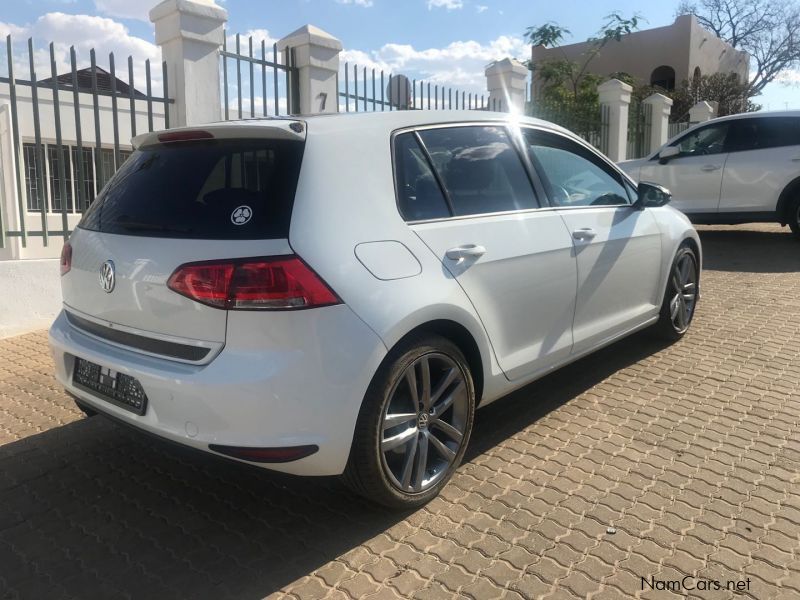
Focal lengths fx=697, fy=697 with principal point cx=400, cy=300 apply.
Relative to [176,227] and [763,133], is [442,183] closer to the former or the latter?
[176,227]

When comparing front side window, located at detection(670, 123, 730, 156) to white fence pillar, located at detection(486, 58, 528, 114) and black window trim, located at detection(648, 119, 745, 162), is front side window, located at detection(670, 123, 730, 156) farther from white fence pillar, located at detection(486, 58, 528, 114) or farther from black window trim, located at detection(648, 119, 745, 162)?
white fence pillar, located at detection(486, 58, 528, 114)

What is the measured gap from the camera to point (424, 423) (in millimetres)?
3000

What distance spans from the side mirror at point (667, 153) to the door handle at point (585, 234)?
7.43 meters

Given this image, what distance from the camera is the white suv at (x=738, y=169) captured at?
9758mm

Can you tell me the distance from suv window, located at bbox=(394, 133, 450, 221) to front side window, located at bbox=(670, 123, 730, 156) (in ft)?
28.0

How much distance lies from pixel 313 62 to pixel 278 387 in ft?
20.1

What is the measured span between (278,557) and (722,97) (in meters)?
28.2

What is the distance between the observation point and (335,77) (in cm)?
808

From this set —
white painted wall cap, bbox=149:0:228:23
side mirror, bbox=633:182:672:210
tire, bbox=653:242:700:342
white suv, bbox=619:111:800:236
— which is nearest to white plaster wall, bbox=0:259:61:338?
white painted wall cap, bbox=149:0:228:23

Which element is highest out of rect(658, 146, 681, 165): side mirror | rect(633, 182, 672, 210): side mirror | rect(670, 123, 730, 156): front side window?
rect(670, 123, 730, 156): front side window

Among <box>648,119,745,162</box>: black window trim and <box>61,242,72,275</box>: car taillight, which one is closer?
<box>61,242,72,275</box>: car taillight

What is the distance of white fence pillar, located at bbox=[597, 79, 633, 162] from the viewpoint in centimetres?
1452

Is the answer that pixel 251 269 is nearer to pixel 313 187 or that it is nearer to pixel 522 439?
pixel 313 187

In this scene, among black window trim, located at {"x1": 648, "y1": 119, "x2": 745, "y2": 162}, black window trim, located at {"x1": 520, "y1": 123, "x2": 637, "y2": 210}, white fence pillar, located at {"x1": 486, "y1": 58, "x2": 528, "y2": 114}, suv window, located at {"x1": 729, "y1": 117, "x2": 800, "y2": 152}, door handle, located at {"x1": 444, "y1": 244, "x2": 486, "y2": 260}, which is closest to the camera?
door handle, located at {"x1": 444, "y1": 244, "x2": 486, "y2": 260}
